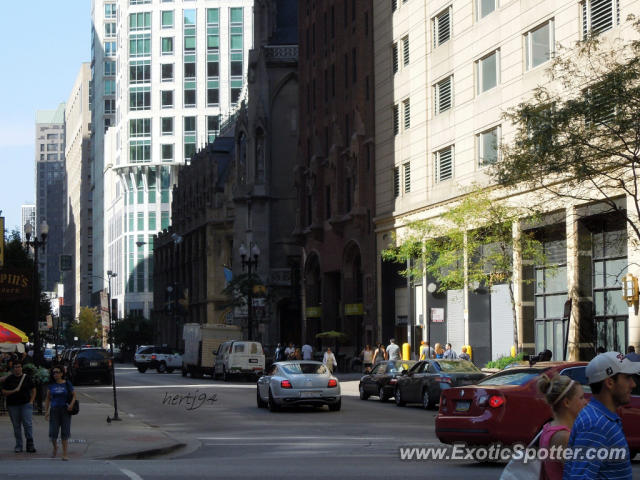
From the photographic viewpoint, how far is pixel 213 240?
104 metres

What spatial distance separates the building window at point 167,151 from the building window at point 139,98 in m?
5.17

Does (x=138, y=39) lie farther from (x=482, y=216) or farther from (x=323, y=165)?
(x=482, y=216)

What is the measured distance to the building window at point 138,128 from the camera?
14288cm

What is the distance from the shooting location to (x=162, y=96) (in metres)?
141

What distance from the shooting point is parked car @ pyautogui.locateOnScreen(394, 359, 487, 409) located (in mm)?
29922

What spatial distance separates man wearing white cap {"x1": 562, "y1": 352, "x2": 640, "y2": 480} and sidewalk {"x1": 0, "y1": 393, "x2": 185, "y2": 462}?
1378cm

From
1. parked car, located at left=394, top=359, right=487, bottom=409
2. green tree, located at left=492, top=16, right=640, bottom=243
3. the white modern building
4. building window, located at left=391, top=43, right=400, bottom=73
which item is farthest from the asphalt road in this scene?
building window, located at left=391, top=43, right=400, bottom=73

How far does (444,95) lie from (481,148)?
17.9ft

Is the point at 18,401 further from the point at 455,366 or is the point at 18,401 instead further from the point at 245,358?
the point at 245,358

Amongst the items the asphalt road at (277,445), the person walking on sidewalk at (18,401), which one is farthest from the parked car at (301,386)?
the person walking on sidewalk at (18,401)

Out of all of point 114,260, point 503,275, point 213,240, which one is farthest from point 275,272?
point 114,260

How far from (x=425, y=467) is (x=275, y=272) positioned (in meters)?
70.9

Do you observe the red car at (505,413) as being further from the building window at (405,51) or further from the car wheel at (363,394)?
the building window at (405,51)

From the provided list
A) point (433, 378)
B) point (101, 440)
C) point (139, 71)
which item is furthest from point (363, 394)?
point (139, 71)
